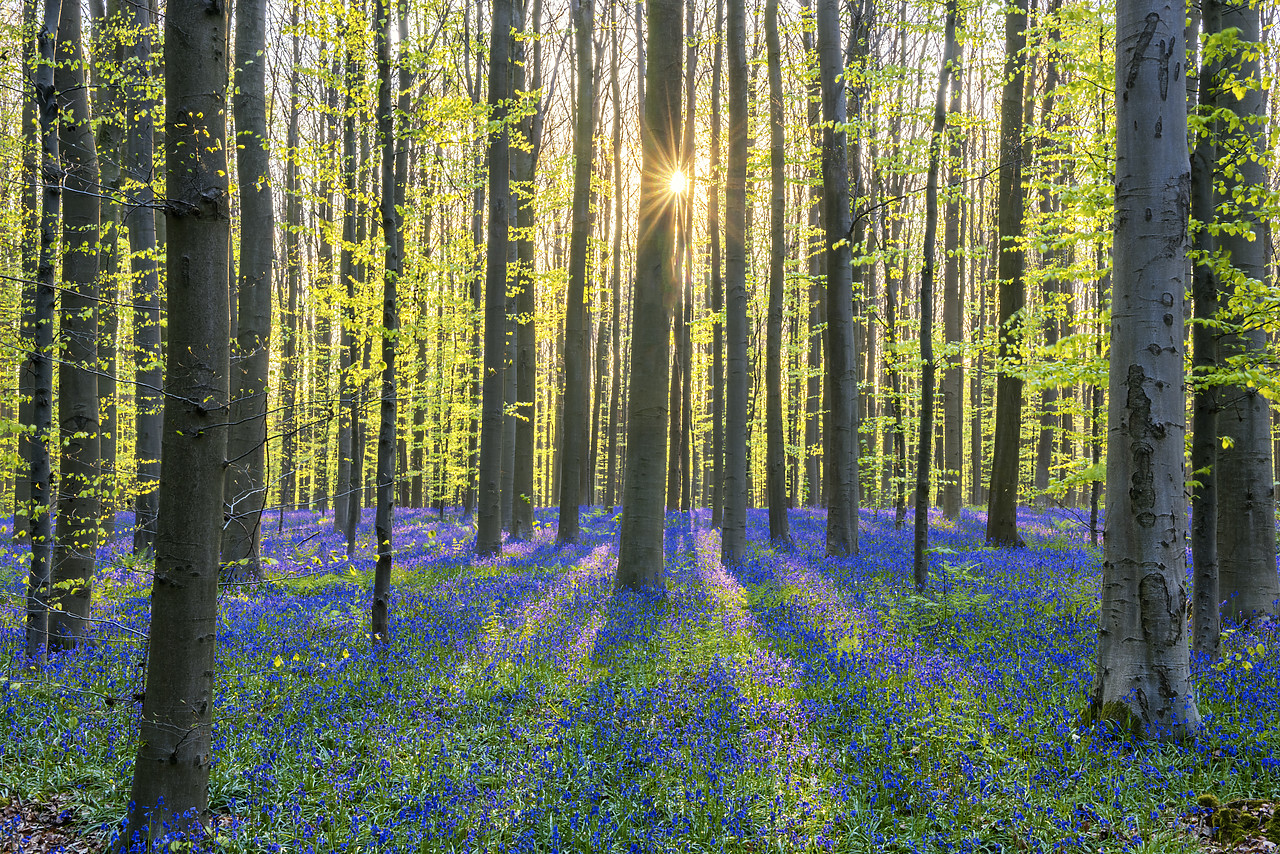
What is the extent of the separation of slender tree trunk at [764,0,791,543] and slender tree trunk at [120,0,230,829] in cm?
1132

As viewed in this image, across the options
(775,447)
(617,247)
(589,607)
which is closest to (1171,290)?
(589,607)

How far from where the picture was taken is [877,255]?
10219 mm

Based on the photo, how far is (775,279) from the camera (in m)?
14.3

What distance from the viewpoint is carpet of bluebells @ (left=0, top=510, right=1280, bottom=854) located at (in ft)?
13.0

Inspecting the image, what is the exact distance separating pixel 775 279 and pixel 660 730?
11.1 metres

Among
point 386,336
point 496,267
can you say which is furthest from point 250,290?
point 386,336

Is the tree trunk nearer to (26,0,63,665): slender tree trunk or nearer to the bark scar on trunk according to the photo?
the bark scar on trunk

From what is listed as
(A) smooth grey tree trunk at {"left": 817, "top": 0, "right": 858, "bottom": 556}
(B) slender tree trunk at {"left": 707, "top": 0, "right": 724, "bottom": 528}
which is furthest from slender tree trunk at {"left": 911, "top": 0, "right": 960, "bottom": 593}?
(B) slender tree trunk at {"left": 707, "top": 0, "right": 724, "bottom": 528}

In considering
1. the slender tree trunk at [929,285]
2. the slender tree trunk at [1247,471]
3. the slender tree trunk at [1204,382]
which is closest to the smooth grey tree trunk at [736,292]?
the slender tree trunk at [929,285]

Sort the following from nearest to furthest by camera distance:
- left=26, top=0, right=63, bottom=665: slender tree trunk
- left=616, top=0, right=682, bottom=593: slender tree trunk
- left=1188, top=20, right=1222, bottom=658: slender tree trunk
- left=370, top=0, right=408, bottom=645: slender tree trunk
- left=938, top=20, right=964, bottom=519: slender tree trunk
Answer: left=26, top=0, right=63, bottom=665: slender tree trunk
left=1188, top=20, right=1222, bottom=658: slender tree trunk
left=370, top=0, right=408, bottom=645: slender tree trunk
left=616, top=0, right=682, bottom=593: slender tree trunk
left=938, top=20, right=964, bottom=519: slender tree trunk

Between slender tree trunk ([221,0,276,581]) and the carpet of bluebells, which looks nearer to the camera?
the carpet of bluebells

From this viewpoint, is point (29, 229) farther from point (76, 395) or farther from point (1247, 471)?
point (1247, 471)

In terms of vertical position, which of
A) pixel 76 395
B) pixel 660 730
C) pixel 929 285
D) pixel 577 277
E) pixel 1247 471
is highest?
pixel 577 277

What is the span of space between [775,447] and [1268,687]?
9.56 metres
